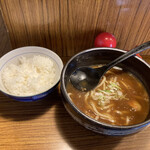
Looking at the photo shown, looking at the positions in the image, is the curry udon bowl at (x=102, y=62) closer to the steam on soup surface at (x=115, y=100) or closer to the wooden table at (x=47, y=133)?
the steam on soup surface at (x=115, y=100)

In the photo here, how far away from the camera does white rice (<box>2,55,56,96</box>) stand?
1199 millimetres

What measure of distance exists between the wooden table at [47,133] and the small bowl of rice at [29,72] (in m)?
0.12

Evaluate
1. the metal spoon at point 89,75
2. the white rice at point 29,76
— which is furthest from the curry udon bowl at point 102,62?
the white rice at point 29,76

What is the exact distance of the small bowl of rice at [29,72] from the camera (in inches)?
47.0

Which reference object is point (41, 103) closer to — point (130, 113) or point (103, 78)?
point (103, 78)

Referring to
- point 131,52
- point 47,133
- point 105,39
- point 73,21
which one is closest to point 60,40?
point 73,21

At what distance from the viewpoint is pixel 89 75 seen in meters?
1.27

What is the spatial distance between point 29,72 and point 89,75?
46 centimetres

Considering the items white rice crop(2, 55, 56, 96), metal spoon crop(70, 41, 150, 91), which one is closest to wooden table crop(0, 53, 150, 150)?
white rice crop(2, 55, 56, 96)

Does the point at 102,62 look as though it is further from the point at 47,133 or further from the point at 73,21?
the point at 47,133

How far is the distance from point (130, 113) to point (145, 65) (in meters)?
0.35

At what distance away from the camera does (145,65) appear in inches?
46.1

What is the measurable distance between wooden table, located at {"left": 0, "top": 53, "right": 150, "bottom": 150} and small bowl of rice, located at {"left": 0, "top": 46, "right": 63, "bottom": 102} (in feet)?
0.40

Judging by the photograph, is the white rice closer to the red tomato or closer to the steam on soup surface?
the steam on soup surface
